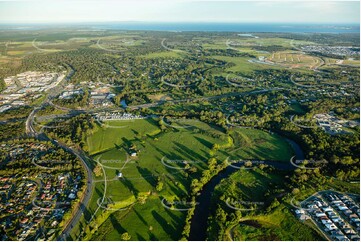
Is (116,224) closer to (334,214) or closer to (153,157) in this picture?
(153,157)

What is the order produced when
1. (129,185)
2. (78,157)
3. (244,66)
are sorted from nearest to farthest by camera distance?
(129,185) < (78,157) < (244,66)

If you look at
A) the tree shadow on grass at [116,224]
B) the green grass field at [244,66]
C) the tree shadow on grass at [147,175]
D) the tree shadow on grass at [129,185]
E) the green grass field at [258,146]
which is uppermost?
the green grass field at [244,66]

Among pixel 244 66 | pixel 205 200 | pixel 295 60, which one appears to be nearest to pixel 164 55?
pixel 244 66

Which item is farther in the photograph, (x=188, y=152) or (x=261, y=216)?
(x=188, y=152)

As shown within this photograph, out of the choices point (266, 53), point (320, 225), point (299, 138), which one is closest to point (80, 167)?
point (320, 225)

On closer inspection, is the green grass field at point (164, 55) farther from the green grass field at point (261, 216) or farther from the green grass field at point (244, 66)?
the green grass field at point (261, 216)

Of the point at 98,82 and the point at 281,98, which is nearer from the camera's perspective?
the point at 281,98

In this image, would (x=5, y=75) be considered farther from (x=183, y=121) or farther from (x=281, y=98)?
(x=281, y=98)

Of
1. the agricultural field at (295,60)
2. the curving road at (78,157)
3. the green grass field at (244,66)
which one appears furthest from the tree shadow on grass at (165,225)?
the agricultural field at (295,60)
